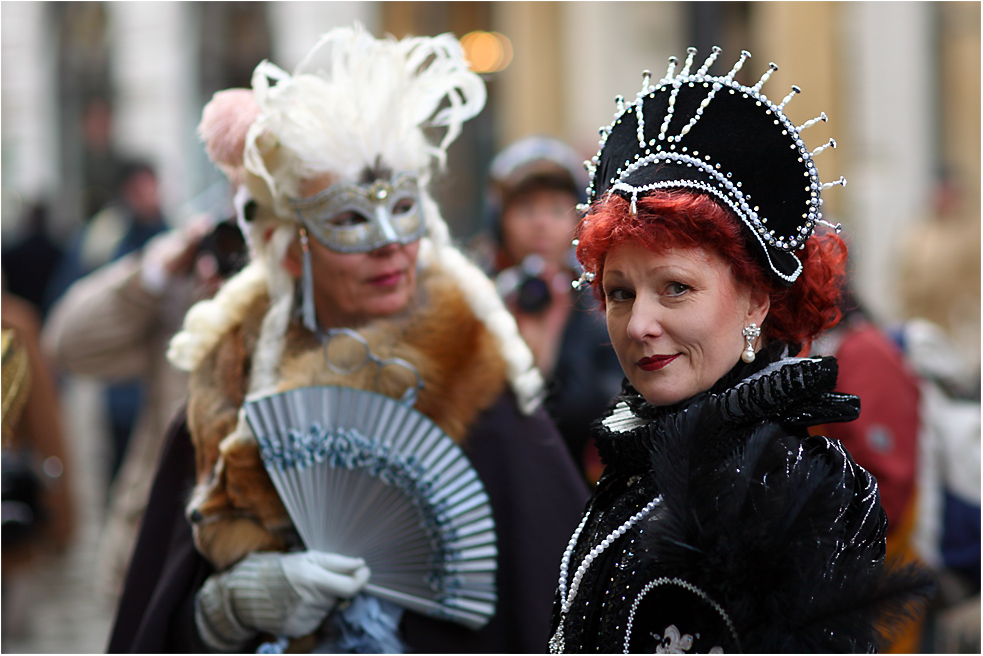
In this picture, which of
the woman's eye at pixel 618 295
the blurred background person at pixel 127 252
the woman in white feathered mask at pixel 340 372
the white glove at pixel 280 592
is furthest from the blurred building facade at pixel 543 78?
the blurred background person at pixel 127 252

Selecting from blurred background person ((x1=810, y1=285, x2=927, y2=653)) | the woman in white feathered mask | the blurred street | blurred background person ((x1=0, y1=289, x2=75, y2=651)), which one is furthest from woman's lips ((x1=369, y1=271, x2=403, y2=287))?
the blurred street

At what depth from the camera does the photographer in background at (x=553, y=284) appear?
166 inches

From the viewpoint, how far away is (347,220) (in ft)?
9.75

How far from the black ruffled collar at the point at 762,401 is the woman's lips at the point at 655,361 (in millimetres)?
75

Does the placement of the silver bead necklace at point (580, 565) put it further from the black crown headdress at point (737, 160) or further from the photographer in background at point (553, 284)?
the photographer in background at point (553, 284)

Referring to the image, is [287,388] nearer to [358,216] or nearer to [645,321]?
[358,216]

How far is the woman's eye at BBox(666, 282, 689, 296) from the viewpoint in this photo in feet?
6.25

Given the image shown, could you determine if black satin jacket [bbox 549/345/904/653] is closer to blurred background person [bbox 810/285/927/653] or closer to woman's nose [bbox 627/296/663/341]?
woman's nose [bbox 627/296/663/341]

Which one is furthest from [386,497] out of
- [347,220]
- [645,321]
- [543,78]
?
[543,78]

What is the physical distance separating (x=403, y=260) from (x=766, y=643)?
166 centimetres

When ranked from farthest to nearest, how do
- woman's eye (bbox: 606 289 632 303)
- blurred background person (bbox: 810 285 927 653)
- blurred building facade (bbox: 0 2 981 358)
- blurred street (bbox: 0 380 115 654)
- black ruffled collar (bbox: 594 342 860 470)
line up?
blurred building facade (bbox: 0 2 981 358)
blurred street (bbox: 0 380 115 654)
blurred background person (bbox: 810 285 927 653)
woman's eye (bbox: 606 289 632 303)
black ruffled collar (bbox: 594 342 860 470)

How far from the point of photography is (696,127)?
6.33 ft

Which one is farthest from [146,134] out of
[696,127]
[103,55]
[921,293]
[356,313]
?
[696,127]

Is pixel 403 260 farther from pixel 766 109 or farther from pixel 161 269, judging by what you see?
pixel 161 269
